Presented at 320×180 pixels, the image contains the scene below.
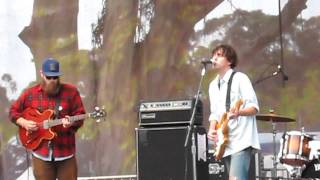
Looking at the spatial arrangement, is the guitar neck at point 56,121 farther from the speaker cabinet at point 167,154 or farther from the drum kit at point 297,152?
the drum kit at point 297,152

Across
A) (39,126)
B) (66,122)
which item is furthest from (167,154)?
(39,126)

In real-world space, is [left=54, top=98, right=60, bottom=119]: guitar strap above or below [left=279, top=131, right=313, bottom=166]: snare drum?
above

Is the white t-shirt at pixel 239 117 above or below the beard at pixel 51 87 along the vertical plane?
below

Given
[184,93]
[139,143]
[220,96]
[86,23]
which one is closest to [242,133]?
[220,96]

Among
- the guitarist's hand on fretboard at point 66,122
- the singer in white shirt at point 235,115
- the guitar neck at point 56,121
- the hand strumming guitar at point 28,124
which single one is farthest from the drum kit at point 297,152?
the hand strumming guitar at point 28,124

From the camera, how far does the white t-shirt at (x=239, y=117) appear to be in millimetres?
5254

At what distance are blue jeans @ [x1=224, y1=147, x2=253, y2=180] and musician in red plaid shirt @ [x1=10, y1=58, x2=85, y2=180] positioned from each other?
1614 millimetres

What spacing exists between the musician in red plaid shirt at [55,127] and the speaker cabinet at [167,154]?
2.34ft

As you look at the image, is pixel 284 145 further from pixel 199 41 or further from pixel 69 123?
pixel 69 123

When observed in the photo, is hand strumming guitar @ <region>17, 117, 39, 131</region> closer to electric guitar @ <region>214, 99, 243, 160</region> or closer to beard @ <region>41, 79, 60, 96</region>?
beard @ <region>41, 79, 60, 96</region>

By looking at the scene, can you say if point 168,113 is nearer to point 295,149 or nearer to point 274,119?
point 274,119

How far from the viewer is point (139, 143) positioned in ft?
21.7

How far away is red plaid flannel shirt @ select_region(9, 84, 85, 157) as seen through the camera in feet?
20.1

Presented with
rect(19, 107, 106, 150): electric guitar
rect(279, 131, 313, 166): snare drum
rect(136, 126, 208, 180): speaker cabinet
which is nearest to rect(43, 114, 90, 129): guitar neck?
rect(19, 107, 106, 150): electric guitar
